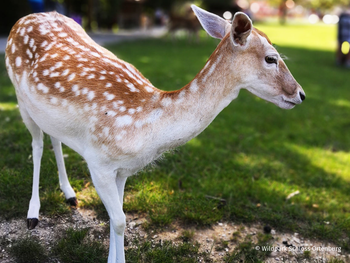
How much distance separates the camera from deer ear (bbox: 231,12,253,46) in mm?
1948

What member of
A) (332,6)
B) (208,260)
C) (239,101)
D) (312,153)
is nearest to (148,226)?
(208,260)

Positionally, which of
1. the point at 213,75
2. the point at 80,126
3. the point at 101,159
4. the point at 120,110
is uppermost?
the point at 213,75

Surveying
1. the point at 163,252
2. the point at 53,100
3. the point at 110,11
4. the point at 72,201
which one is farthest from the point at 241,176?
the point at 110,11

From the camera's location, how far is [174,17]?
1519 centimetres

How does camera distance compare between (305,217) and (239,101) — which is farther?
(239,101)

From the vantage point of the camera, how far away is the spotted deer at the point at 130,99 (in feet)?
7.06

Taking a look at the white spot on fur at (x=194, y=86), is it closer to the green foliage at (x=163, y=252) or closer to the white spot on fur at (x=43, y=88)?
the white spot on fur at (x=43, y=88)

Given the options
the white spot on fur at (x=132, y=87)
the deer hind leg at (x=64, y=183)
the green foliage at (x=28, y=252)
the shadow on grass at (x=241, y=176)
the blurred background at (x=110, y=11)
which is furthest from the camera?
the blurred background at (x=110, y=11)

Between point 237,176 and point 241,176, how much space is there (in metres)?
0.05

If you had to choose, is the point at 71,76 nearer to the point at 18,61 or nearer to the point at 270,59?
the point at 18,61

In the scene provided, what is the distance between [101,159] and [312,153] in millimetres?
3597

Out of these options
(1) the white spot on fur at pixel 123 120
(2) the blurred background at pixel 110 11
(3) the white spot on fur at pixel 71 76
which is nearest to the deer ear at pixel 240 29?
(1) the white spot on fur at pixel 123 120

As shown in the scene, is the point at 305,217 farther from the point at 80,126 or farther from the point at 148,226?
the point at 80,126

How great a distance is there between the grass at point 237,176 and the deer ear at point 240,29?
5.77 feet
